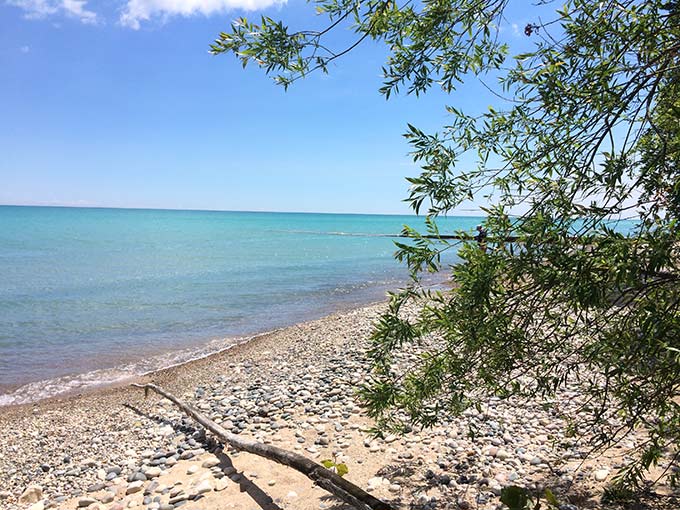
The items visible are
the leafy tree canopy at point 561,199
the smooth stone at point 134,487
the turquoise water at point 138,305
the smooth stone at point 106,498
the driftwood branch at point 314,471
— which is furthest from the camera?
the turquoise water at point 138,305

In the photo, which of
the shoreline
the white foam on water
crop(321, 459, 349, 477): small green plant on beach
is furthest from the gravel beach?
the white foam on water

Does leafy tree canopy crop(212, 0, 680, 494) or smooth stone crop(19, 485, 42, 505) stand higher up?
leafy tree canopy crop(212, 0, 680, 494)

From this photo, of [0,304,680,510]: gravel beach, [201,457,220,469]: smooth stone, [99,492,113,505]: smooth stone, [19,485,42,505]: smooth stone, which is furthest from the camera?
[201,457,220,469]: smooth stone

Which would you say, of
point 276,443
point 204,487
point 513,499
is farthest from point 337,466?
point 513,499

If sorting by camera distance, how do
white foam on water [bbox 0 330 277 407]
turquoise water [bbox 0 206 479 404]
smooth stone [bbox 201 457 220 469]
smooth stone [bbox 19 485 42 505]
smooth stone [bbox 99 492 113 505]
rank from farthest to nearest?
turquoise water [bbox 0 206 479 404]
white foam on water [bbox 0 330 277 407]
smooth stone [bbox 201 457 220 469]
smooth stone [bbox 19 485 42 505]
smooth stone [bbox 99 492 113 505]

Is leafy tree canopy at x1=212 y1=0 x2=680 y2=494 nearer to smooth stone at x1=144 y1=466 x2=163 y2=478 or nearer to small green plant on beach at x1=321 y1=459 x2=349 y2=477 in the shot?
small green plant on beach at x1=321 y1=459 x2=349 y2=477

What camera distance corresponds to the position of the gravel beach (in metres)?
5.35

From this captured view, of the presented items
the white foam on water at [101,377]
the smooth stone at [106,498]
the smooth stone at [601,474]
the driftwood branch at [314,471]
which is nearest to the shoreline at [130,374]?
the white foam on water at [101,377]

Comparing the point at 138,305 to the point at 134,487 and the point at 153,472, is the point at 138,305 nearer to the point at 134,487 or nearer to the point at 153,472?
the point at 153,472

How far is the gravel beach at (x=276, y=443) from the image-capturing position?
5.35 m

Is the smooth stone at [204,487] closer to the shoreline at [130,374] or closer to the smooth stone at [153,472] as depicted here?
the smooth stone at [153,472]

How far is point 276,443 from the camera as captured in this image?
23.0 ft

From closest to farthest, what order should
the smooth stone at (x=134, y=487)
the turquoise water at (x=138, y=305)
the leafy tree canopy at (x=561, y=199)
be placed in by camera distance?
the leafy tree canopy at (x=561, y=199)
the smooth stone at (x=134, y=487)
the turquoise water at (x=138, y=305)

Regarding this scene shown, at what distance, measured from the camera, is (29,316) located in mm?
18062
